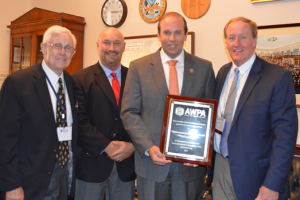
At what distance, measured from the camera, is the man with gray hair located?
174 centimetres

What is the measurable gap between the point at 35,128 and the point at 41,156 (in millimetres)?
197

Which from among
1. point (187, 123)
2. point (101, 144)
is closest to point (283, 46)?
point (187, 123)

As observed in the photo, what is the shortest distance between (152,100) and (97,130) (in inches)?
22.8

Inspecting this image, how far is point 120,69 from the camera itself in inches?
100

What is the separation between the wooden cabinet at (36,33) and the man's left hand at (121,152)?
2648mm

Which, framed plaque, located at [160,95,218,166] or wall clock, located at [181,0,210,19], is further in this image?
wall clock, located at [181,0,210,19]

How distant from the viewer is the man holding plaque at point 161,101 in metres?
1.92

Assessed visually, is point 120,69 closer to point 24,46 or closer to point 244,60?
point 244,60

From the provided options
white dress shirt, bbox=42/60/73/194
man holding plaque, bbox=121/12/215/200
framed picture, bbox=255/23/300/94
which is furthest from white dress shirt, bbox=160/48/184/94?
framed picture, bbox=255/23/300/94

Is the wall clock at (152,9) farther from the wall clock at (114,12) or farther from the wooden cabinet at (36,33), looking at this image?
the wooden cabinet at (36,33)

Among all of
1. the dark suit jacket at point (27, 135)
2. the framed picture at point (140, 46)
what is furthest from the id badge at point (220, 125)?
the framed picture at point (140, 46)

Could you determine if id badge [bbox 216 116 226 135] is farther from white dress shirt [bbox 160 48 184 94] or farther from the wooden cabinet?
the wooden cabinet

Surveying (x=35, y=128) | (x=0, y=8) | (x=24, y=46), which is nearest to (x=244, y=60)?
(x=35, y=128)

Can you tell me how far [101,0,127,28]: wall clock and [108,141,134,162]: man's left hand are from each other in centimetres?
265
